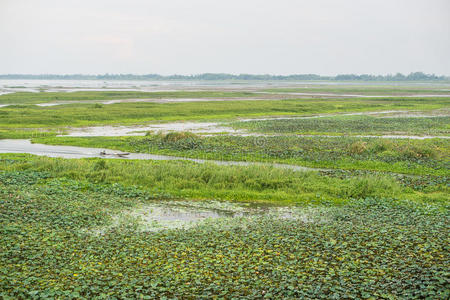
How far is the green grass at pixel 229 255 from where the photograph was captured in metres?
9.99

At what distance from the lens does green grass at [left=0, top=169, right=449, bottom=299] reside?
393 inches

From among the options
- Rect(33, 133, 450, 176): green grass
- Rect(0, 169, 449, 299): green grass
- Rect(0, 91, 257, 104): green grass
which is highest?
Rect(0, 91, 257, 104): green grass

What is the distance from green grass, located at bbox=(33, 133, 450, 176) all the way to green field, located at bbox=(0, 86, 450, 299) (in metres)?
0.14

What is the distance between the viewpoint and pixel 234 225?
49.7ft

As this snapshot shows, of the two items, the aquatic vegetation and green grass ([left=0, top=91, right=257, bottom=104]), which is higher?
green grass ([left=0, top=91, right=257, bottom=104])

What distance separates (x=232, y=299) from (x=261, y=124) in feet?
119

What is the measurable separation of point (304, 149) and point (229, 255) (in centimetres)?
1861

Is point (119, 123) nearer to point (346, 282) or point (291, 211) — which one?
point (291, 211)

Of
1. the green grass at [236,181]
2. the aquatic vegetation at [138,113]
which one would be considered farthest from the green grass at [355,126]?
→ the green grass at [236,181]

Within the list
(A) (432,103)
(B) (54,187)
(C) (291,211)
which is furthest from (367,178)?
(A) (432,103)

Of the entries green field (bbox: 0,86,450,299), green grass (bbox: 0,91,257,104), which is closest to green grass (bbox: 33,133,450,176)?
green field (bbox: 0,86,450,299)

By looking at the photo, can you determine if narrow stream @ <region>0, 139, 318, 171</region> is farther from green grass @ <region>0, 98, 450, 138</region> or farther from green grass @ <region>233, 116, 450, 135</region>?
green grass @ <region>233, 116, 450, 135</region>

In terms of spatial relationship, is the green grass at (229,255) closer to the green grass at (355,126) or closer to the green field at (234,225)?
the green field at (234,225)

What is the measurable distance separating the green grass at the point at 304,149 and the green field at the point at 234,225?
0.14m
